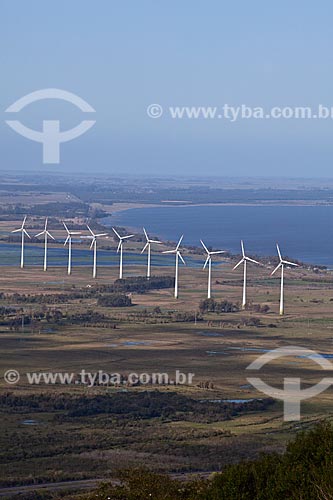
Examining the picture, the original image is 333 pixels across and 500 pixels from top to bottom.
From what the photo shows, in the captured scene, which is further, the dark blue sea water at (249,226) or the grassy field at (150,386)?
the dark blue sea water at (249,226)

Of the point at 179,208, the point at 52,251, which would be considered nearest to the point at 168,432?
the point at 52,251

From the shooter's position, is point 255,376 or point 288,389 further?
point 255,376

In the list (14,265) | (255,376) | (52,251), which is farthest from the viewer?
(52,251)

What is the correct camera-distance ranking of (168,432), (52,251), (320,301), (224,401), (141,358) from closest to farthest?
(168,432) → (224,401) → (141,358) → (320,301) → (52,251)

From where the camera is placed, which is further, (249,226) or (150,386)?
(249,226)

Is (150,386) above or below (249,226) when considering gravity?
below

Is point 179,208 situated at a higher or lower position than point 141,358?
higher

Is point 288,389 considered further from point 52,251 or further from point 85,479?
point 52,251

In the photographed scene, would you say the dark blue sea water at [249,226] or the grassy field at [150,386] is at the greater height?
the dark blue sea water at [249,226]
